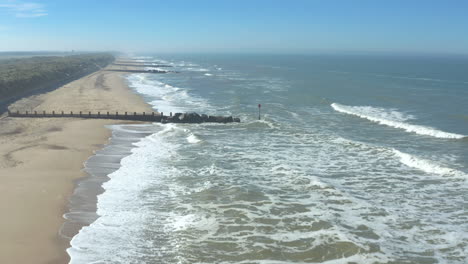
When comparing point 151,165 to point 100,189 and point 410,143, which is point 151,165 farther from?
point 410,143

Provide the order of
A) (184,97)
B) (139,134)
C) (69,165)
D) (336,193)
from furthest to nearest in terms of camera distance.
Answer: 1. (184,97)
2. (139,134)
3. (69,165)
4. (336,193)

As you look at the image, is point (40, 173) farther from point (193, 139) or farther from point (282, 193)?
point (282, 193)

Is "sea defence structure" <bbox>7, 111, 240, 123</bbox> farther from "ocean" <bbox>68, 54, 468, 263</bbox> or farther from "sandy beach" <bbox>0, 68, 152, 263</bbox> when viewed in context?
"ocean" <bbox>68, 54, 468, 263</bbox>

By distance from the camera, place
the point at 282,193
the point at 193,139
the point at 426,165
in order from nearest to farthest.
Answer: the point at 282,193 < the point at 426,165 < the point at 193,139

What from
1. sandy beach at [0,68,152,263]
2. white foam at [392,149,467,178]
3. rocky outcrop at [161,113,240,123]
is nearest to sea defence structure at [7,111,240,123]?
rocky outcrop at [161,113,240,123]

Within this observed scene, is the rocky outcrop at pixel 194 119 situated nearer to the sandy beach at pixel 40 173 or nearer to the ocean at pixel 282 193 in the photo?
the ocean at pixel 282 193

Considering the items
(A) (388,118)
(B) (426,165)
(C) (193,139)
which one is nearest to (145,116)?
(C) (193,139)

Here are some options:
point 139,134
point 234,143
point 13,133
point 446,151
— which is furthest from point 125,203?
point 446,151
